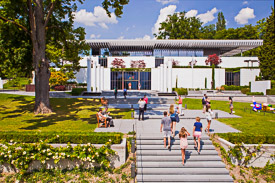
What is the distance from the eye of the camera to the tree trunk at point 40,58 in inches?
602

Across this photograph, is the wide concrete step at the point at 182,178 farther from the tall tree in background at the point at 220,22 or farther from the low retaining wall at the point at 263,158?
the tall tree in background at the point at 220,22

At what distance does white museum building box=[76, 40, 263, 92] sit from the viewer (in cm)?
4059

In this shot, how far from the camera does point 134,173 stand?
7293mm

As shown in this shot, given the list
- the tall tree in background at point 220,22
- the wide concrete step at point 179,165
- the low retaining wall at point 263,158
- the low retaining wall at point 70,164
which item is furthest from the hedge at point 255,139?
the tall tree in background at point 220,22

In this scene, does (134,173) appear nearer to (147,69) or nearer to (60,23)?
(60,23)

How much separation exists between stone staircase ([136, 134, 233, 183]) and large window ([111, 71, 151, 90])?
105 feet

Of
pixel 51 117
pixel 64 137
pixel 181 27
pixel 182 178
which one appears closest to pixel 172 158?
pixel 182 178

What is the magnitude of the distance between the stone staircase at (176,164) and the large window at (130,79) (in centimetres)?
3204

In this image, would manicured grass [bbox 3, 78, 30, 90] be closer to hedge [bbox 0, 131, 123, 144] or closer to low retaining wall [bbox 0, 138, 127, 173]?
hedge [bbox 0, 131, 123, 144]

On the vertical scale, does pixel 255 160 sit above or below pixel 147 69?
below

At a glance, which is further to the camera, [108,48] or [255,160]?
[108,48]

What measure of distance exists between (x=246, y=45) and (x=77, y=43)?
1674 inches

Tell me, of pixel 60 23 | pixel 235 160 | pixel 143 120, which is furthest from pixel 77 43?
pixel 235 160

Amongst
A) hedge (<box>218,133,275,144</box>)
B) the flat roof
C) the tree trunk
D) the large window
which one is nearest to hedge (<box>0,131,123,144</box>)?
hedge (<box>218,133,275,144</box>)
